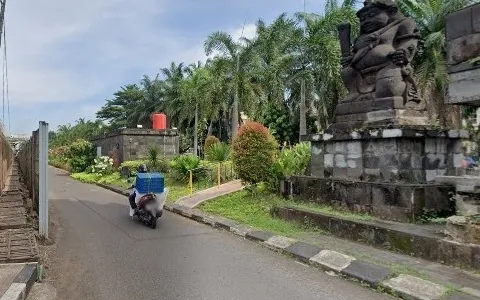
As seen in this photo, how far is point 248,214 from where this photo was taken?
32.4 feet

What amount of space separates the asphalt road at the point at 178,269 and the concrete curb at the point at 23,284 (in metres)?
0.33

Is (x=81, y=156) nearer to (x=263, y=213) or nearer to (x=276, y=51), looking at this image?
(x=276, y=51)

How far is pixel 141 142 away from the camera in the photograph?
26781mm

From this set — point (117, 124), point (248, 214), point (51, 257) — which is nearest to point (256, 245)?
point (248, 214)

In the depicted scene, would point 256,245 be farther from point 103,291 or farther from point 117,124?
point 117,124

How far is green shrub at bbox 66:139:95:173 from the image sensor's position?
31594mm

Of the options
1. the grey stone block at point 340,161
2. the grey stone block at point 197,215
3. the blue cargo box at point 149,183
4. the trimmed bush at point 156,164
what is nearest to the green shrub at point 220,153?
the trimmed bush at point 156,164

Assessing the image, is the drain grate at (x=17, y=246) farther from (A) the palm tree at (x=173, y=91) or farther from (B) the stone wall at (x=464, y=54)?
(A) the palm tree at (x=173, y=91)

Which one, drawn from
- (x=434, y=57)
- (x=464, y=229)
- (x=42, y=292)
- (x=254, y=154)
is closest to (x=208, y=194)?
(x=254, y=154)

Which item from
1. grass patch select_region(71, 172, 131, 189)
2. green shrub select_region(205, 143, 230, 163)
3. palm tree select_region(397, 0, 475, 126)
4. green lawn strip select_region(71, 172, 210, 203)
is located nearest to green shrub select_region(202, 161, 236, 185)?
green lawn strip select_region(71, 172, 210, 203)

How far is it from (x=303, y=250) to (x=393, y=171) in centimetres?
229

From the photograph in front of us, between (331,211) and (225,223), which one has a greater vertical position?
(331,211)

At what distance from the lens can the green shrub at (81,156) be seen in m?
31.6

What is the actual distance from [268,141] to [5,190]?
21.6ft
